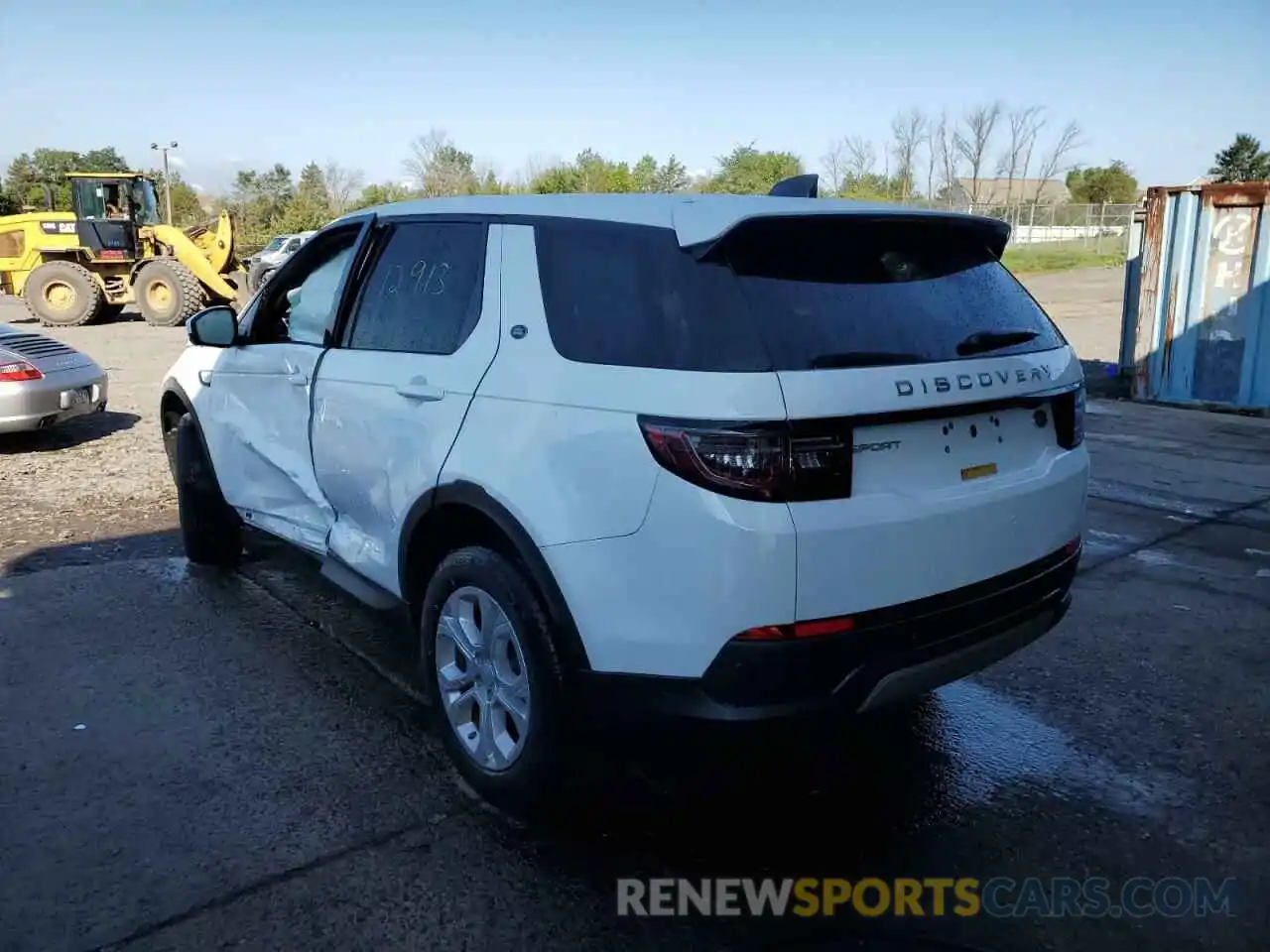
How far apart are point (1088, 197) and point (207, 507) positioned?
66.2m

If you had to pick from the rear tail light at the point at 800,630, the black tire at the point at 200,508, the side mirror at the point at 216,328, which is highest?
the side mirror at the point at 216,328

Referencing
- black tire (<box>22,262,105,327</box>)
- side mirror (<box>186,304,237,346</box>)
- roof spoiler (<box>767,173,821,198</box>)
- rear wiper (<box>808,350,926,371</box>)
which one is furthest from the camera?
black tire (<box>22,262,105,327</box>)

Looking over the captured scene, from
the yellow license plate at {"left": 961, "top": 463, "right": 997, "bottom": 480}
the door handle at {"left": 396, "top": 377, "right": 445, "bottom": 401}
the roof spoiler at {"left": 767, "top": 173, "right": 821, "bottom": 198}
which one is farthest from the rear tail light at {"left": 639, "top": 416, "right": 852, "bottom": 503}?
the roof spoiler at {"left": 767, "top": 173, "right": 821, "bottom": 198}

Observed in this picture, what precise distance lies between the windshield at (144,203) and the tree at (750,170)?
30427mm

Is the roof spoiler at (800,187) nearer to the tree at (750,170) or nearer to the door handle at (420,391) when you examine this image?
the door handle at (420,391)

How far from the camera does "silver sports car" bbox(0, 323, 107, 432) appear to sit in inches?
303

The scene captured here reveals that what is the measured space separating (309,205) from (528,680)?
5402cm

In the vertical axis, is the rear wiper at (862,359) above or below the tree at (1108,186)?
below

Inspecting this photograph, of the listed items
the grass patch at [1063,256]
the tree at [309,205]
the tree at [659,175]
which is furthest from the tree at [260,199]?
the grass patch at [1063,256]

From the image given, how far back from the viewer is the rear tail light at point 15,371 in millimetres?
7672

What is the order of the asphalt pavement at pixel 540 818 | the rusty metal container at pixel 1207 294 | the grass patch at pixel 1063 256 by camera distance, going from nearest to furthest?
the asphalt pavement at pixel 540 818 < the rusty metal container at pixel 1207 294 < the grass patch at pixel 1063 256

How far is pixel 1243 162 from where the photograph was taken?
182 feet

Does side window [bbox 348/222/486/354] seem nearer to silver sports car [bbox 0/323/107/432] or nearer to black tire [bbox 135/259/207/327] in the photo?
silver sports car [bbox 0/323/107/432]

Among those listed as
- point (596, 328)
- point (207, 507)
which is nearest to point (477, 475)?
point (596, 328)
